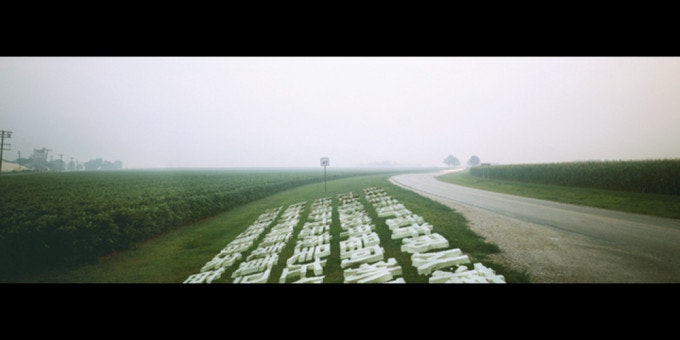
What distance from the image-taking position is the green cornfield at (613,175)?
1059cm

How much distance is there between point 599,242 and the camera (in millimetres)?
5363

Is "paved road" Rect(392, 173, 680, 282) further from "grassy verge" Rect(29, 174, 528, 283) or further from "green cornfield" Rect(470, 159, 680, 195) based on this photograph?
"green cornfield" Rect(470, 159, 680, 195)

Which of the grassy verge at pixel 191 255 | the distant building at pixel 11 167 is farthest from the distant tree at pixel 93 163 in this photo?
the grassy verge at pixel 191 255

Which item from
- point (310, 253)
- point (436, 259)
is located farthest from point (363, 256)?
point (436, 259)

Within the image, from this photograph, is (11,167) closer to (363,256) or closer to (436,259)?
(363,256)

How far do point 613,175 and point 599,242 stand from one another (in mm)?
12715

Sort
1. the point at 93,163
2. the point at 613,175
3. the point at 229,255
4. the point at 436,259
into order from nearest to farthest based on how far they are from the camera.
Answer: the point at 436,259, the point at 229,255, the point at 613,175, the point at 93,163

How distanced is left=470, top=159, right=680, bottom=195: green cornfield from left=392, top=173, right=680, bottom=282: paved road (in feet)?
17.1

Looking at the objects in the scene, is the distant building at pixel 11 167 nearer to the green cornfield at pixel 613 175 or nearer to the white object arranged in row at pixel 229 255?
the white object arranged in row at pixel 229 255

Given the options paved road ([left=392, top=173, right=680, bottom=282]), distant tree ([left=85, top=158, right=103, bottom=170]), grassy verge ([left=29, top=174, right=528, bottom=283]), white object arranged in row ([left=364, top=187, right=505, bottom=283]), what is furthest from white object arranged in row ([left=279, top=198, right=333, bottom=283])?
distant tree ([left=85, top=158, right=103, bottom=170])

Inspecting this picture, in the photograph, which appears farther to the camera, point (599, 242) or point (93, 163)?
point (93, 163)

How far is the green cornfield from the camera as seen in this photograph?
34.8 ft
